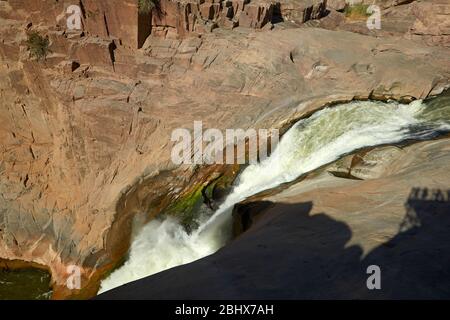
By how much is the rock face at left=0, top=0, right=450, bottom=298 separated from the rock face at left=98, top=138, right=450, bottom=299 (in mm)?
5325

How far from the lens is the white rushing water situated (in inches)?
511

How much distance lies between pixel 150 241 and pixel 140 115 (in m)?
4.80

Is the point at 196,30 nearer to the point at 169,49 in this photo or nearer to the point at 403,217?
the point at 169,49

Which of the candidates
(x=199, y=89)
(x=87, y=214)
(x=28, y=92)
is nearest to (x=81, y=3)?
(x=28, y=92)

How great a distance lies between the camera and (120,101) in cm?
1503

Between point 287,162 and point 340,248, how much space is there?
21.9 ft

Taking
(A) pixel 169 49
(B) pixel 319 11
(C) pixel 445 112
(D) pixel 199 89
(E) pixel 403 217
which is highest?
(B) pixel 319 11

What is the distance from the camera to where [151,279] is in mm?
7227
